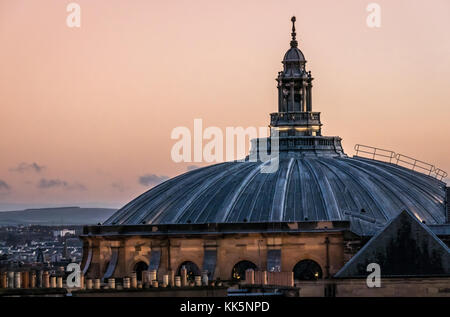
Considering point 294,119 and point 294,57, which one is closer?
point 294,57

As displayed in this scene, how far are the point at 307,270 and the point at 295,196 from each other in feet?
31.5

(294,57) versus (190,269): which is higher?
(294,57)

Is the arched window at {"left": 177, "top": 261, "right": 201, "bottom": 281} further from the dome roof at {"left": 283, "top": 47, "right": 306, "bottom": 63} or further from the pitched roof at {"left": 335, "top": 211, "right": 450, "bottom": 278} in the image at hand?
the dome roof at {"left": 283, "top": 47, "right": 306, "bottom": 63}

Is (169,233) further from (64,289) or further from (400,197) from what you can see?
(64,289)

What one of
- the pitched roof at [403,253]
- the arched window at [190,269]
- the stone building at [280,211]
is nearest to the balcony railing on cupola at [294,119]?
the stone building at [280,211]

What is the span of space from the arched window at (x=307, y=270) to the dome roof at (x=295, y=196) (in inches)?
141

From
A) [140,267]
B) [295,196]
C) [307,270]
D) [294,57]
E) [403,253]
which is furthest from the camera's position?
[294,57]

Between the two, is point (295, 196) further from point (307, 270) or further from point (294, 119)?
point (294, 119)

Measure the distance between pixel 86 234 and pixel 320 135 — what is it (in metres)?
19.5

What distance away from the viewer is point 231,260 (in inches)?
5881

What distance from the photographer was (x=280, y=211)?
154 metres

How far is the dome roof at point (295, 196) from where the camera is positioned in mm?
153625

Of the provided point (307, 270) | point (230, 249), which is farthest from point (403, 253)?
point (230, 249)
